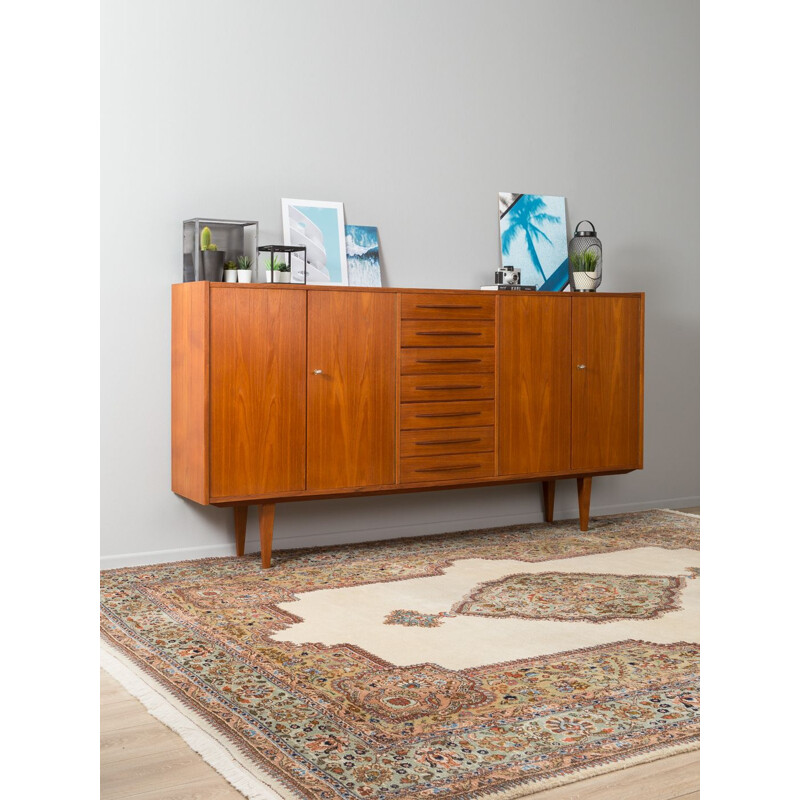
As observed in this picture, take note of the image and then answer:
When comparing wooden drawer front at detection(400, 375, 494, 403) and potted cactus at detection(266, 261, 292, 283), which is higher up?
potted cactus at detection(266, 261, 292, 283)

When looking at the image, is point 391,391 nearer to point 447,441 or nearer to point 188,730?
point 447,441

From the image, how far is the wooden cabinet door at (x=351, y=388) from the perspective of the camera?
3.92m

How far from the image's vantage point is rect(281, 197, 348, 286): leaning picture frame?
4.24 metres

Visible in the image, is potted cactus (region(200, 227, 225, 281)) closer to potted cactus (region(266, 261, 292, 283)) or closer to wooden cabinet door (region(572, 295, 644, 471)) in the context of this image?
potted cactus (region(266, 261, 292, 283))

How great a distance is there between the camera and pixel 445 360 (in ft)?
13.9

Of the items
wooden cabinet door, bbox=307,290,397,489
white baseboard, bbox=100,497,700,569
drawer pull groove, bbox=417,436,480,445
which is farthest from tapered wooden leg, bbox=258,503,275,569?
drawer pull groove, bbox=417,436,480,445

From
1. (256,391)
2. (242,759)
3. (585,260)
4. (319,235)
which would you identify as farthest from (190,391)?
(585,260)

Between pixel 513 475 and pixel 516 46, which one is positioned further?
pixel 516 46

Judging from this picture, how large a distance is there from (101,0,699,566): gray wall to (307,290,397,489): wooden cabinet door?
466 mm
